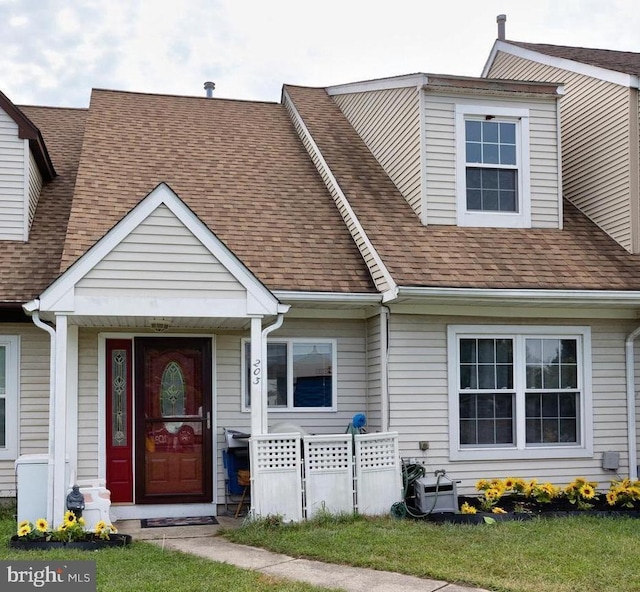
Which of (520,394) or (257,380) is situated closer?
(257,380)

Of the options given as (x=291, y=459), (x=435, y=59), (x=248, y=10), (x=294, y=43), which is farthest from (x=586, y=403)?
(x=435, y=59)

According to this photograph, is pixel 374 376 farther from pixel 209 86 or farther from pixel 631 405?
pixel 209 86

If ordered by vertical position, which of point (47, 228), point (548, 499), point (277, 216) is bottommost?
point (548, 499)

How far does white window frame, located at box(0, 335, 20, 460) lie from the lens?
1037cm

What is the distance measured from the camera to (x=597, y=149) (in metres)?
12.6

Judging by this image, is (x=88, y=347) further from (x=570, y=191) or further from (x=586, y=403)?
(x=570, y=191)

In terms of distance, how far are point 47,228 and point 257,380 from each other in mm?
4344

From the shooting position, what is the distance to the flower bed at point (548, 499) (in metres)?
9.72

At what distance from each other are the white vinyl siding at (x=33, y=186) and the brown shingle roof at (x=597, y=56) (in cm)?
852

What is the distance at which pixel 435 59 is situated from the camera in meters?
26.1

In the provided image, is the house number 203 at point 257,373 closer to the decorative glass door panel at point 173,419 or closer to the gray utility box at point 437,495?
the decorative glass door panel at point 173,419

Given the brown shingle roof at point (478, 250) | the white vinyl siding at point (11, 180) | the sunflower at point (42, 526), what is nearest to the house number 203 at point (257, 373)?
the brown shingle roof at point (478, 250)

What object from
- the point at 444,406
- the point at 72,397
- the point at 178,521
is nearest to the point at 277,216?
the point at 444,406

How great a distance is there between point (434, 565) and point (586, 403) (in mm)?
4584
